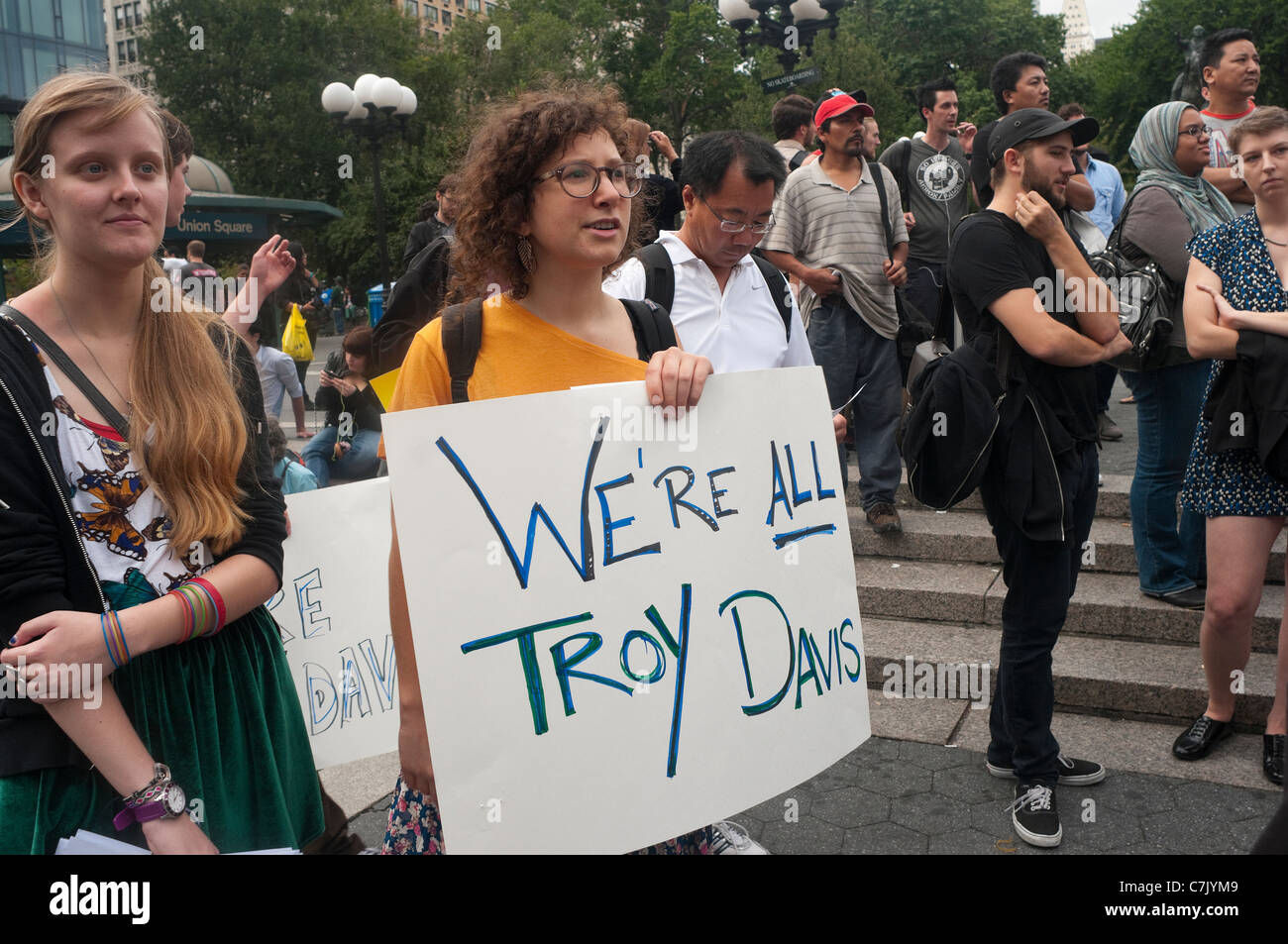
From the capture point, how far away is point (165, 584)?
1.71m

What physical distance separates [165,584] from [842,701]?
1.25m

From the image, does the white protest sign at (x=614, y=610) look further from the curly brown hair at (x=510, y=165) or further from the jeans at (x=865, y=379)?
the jeans at (x=865, y=379)

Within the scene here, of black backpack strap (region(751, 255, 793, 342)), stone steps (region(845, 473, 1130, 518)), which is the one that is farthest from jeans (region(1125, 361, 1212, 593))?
black backpack strap (region(751, 255, 793, 342))

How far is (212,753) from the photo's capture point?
177cm

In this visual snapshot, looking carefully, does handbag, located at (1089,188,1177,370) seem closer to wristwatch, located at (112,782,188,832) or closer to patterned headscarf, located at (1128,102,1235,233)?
patterned headscarf, located at (1128,102,1235,233)

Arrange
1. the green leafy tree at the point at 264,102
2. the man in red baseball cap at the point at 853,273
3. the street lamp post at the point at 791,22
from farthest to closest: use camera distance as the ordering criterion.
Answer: the green leafy tree at the point at 264,102, the street lamp post at the point at 791,22, the man in red baseball cap at the point at 853,273

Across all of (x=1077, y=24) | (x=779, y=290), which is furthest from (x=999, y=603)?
(x=1077, y=24)

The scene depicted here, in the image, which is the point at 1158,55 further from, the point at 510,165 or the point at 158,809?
the point at 158,809

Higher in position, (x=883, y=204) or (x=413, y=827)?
(x=883, y=204)

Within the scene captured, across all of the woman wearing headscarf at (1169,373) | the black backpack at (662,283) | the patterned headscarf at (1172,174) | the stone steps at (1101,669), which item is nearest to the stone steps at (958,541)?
the woman wearing headscarf at (1169,373)

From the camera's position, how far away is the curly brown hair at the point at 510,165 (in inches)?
79.1

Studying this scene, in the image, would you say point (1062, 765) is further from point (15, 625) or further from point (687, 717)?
point (15, 625)

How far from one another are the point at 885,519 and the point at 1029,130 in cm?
261

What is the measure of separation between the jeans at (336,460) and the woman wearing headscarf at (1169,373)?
4.71 metres
